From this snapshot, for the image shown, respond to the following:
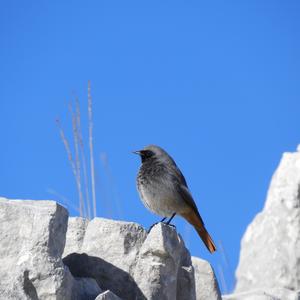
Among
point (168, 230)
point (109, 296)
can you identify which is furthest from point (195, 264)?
point (109, 296)

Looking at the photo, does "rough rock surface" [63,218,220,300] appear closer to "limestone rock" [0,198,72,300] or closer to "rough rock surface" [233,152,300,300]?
"limestone rock" [0,198,72,300]

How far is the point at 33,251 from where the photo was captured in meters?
5.11

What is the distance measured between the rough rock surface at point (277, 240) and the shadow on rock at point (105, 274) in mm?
4694

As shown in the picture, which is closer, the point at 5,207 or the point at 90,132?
the point at 5,207

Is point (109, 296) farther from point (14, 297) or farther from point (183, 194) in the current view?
point (183, 194)

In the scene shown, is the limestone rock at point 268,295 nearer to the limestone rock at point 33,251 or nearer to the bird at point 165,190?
the bird at point 165,190

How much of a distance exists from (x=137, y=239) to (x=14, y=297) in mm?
1539

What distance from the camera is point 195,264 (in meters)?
7.32

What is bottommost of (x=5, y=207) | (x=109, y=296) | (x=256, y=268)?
(x=256, y=268)

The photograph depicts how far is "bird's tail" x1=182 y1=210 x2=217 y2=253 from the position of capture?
28.9 feet

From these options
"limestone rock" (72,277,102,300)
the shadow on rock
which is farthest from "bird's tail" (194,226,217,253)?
"limestone rock" (72,277,102,300)

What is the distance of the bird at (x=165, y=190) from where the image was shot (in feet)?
28.6

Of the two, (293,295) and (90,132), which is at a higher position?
(90,132)

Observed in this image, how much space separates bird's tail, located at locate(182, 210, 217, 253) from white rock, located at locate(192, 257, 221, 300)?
1.51 metres
